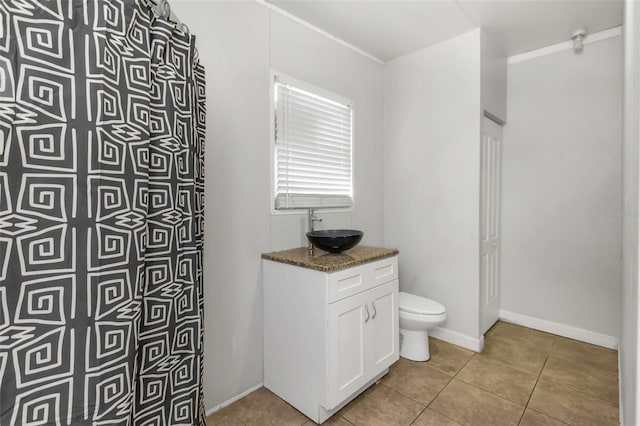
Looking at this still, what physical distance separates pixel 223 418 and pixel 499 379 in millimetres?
1836

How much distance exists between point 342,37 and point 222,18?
1.11 m

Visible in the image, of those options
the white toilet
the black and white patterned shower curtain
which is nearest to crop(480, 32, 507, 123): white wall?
the white toilet

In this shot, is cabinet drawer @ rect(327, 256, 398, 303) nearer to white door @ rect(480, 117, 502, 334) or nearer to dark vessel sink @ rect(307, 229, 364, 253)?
dark vessel sink @ rect(307, 229, 364, 253)

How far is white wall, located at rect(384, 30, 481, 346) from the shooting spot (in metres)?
2.46

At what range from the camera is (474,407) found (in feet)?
5.88

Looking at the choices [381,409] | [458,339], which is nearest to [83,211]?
[381,409]

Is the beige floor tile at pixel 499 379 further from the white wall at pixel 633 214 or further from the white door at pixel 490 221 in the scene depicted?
the white wall at pixel 633 214

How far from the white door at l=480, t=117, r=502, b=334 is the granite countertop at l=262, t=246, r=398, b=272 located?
3.56ft

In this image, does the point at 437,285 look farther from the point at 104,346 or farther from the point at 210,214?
the point at 104,346

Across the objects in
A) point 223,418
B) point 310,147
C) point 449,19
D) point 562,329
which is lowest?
point 223,418

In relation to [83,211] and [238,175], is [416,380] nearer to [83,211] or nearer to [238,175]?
[238,175]

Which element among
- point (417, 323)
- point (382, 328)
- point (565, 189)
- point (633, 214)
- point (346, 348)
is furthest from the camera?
point (565, 189)

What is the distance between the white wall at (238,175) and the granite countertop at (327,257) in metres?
0.14

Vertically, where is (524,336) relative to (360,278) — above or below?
below
